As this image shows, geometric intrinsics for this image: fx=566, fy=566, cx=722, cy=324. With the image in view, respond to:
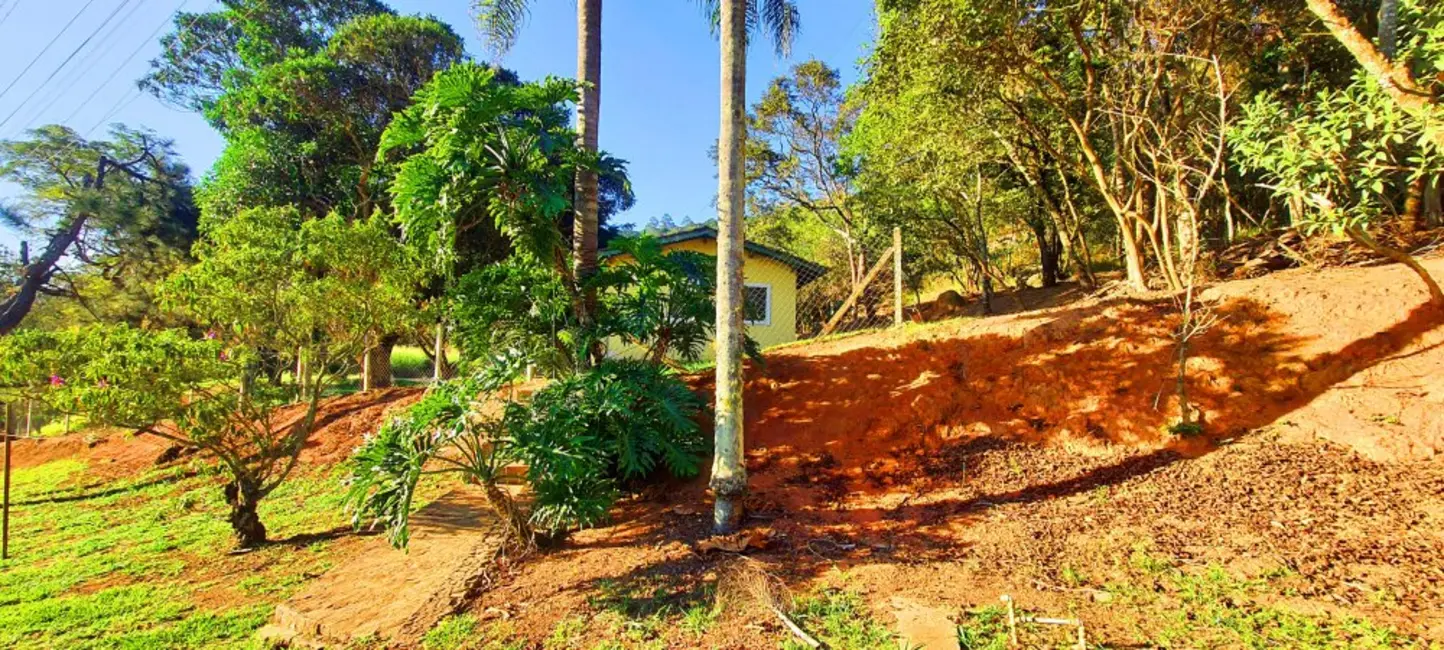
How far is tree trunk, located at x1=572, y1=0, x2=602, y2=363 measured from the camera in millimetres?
5707

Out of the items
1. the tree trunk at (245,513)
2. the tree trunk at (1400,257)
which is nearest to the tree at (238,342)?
the tree trunk at (245,513)

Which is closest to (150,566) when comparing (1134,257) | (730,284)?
(730,284)

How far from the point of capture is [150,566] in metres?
5.06

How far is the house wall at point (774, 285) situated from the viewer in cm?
1421

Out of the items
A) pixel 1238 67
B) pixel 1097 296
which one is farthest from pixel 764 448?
pixel 1238 67

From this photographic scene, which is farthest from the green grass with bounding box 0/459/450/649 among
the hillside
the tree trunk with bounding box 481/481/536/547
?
the tree trunk with bounding box 481/481/536/547

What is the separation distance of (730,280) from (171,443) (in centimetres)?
1168

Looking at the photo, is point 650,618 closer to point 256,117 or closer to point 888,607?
point 888,607

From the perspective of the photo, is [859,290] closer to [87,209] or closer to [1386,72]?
[1386,72]

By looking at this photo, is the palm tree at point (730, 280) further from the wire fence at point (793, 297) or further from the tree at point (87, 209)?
the tree at point (87, 209)

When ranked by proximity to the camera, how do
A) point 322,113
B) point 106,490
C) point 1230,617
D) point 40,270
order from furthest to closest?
point 40,270 → point 322,113 → point 106,490 → point 1230,617

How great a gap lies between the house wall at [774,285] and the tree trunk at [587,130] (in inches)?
309

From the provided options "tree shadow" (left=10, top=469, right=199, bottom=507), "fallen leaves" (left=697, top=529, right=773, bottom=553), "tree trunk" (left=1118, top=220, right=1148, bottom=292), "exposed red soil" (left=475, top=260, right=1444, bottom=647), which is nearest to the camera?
"exposed red soil" (left=475, top=260, right=1444, bottom=647)

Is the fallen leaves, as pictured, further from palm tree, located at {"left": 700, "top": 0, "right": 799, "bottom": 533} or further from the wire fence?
the wire fence
